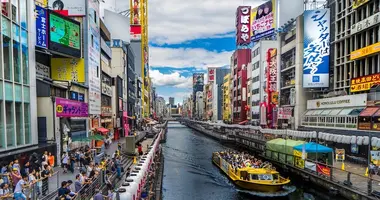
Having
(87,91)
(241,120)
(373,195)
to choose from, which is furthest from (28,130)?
(241,120)

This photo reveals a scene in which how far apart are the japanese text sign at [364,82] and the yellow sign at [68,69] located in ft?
111

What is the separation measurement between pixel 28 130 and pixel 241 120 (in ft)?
284

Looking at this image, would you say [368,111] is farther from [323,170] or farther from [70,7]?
[70,7]

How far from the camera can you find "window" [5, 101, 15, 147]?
22.5 metres

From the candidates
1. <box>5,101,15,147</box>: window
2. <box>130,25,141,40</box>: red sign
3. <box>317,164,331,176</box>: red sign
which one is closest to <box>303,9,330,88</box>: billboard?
<box>317,164,331,176</box>: red sign

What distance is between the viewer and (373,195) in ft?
73.9

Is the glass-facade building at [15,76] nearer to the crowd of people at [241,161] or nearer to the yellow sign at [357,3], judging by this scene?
the crowd of people at [241,161]

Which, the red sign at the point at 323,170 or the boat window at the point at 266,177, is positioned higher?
the red sign at the point at 323,170

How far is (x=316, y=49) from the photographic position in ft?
168

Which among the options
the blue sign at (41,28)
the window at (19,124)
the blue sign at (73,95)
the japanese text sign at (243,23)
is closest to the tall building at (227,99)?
the japanese text sign at (243,23)

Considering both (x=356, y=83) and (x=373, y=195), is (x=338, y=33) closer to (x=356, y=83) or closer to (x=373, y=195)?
(x=356, y=83)

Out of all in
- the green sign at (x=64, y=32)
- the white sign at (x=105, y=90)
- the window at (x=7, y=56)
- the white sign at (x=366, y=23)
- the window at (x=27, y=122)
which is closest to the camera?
the window at (x=7, y=56)

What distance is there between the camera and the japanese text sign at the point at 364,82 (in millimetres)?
37938

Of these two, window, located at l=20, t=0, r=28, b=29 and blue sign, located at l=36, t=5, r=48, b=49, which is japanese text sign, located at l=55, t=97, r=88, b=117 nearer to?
blue sign, located at l=36, t=5, r=48, b=49
